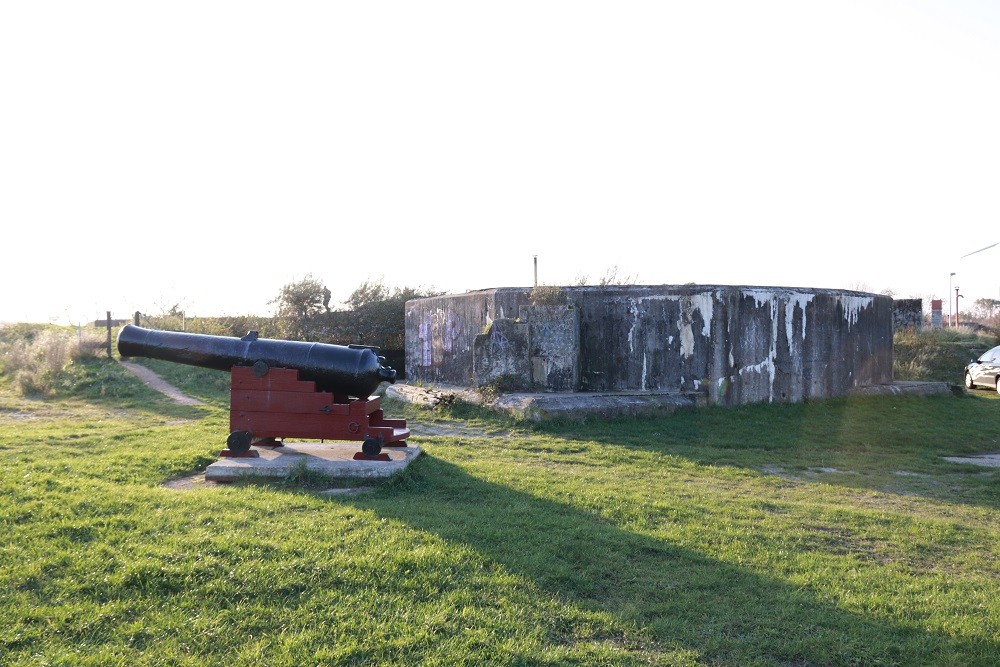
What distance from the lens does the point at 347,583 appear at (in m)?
4.28

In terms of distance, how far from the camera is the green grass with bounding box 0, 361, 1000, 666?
3600mm

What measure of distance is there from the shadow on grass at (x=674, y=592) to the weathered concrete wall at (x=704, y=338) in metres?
6.96

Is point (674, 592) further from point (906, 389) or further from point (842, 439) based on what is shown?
point (906, 389)

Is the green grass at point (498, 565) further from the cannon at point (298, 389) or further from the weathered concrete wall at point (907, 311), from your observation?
the weathered concrete wall at point (907, 311)

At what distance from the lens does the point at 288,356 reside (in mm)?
7594

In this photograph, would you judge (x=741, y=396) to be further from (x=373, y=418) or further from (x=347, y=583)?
(x=347, y=583)

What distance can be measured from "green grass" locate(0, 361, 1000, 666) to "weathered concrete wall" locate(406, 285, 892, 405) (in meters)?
4.08

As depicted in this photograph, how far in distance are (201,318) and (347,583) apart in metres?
21.2

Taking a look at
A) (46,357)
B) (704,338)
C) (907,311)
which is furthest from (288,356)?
(907,311)

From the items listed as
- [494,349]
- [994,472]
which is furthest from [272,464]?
[994,472]

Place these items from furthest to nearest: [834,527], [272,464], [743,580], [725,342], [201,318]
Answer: [201,318]
[725,342]
[272,464]
[834,527]
[743,580]

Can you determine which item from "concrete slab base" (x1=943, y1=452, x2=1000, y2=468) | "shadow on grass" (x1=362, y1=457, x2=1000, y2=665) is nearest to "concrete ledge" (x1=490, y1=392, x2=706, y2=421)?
"concrete slab base" (x1=943, y1=452, x2=1000, y2=468)

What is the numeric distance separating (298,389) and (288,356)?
1.12ft

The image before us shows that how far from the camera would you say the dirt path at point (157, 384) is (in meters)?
15.0
